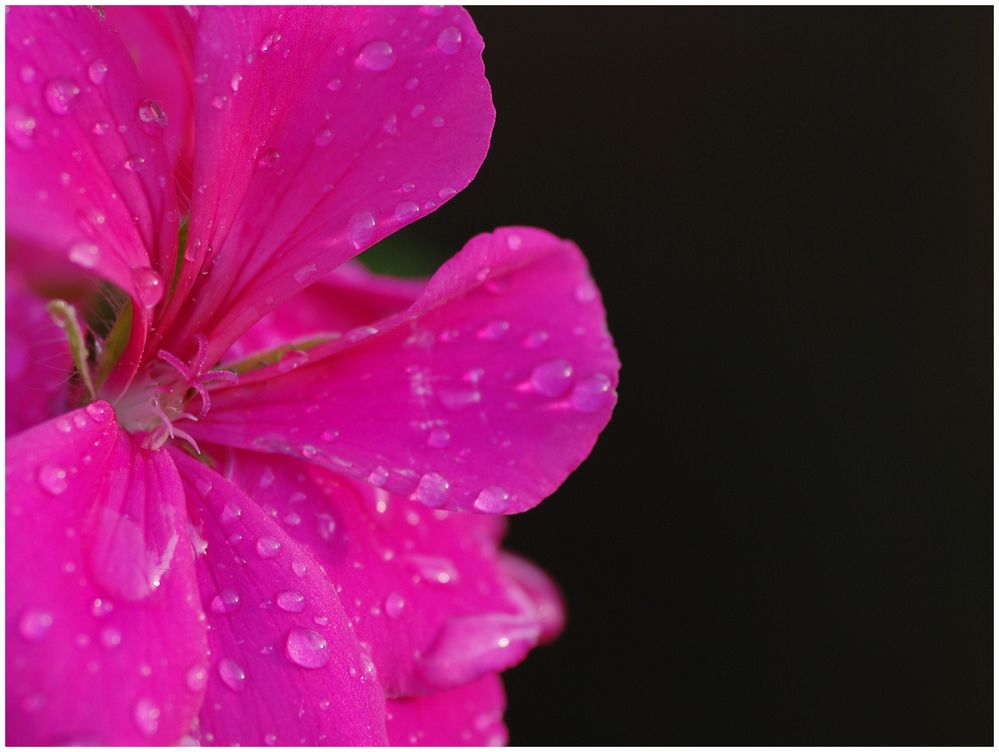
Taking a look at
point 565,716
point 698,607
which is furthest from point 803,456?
point 565,716

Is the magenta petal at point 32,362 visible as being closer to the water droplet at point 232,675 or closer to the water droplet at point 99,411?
the water droplet at point 99,411

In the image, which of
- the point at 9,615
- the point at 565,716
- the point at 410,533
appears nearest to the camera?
the point at 9,615

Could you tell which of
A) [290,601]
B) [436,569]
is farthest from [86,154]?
[436,569]

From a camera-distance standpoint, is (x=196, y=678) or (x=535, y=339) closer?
(x=196, y=678)

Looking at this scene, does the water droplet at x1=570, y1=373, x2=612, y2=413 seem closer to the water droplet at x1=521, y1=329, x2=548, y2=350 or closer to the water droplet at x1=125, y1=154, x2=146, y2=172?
the water droplet at x1=521, y1=329, x2=548, y2=350

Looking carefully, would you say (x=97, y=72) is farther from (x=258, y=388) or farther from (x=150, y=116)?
(x=258, y=388)

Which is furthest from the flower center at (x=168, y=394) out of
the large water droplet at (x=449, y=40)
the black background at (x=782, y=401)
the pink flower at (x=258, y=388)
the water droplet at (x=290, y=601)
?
the black background at (x=782, y=401)

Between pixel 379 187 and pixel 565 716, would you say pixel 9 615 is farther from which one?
pixel 565 716
